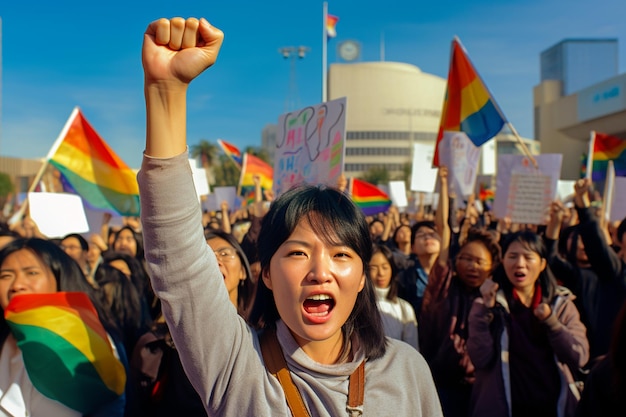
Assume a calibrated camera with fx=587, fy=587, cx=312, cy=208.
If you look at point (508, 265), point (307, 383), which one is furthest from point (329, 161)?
point (307, 383)

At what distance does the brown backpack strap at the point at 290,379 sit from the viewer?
4.70 feet

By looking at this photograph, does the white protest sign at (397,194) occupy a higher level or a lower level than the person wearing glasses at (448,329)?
higher

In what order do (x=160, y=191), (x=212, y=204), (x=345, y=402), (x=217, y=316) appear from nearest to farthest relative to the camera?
(x=160, y=191)
(x=217, y=316)
(x=345, y=402)
(x=212, y=204)

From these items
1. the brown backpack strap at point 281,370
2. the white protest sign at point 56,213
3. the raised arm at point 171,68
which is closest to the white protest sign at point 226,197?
the white protest sign at point 56,213

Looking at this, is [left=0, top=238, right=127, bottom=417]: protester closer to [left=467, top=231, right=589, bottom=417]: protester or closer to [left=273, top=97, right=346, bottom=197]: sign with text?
[left=467, top=231, right=589, bottom=417]: protester

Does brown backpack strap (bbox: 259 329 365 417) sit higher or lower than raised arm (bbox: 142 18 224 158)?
lower

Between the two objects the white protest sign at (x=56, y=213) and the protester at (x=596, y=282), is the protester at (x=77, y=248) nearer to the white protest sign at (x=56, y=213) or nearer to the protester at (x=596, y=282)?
the white protest sign at (x=56, y=213)

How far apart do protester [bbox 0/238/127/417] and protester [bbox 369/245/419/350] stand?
5.38ft

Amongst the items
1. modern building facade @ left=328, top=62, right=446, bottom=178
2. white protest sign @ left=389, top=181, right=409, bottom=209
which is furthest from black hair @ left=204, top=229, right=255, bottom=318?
modern building facade @ left=328, top=62, right=446, bottom=178

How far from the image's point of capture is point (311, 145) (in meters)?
5.46

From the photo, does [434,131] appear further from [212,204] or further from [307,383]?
[307,383]

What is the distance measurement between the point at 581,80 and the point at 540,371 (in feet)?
377

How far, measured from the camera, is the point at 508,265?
129 inches

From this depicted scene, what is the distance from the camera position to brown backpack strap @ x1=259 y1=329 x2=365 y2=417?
1432mm
